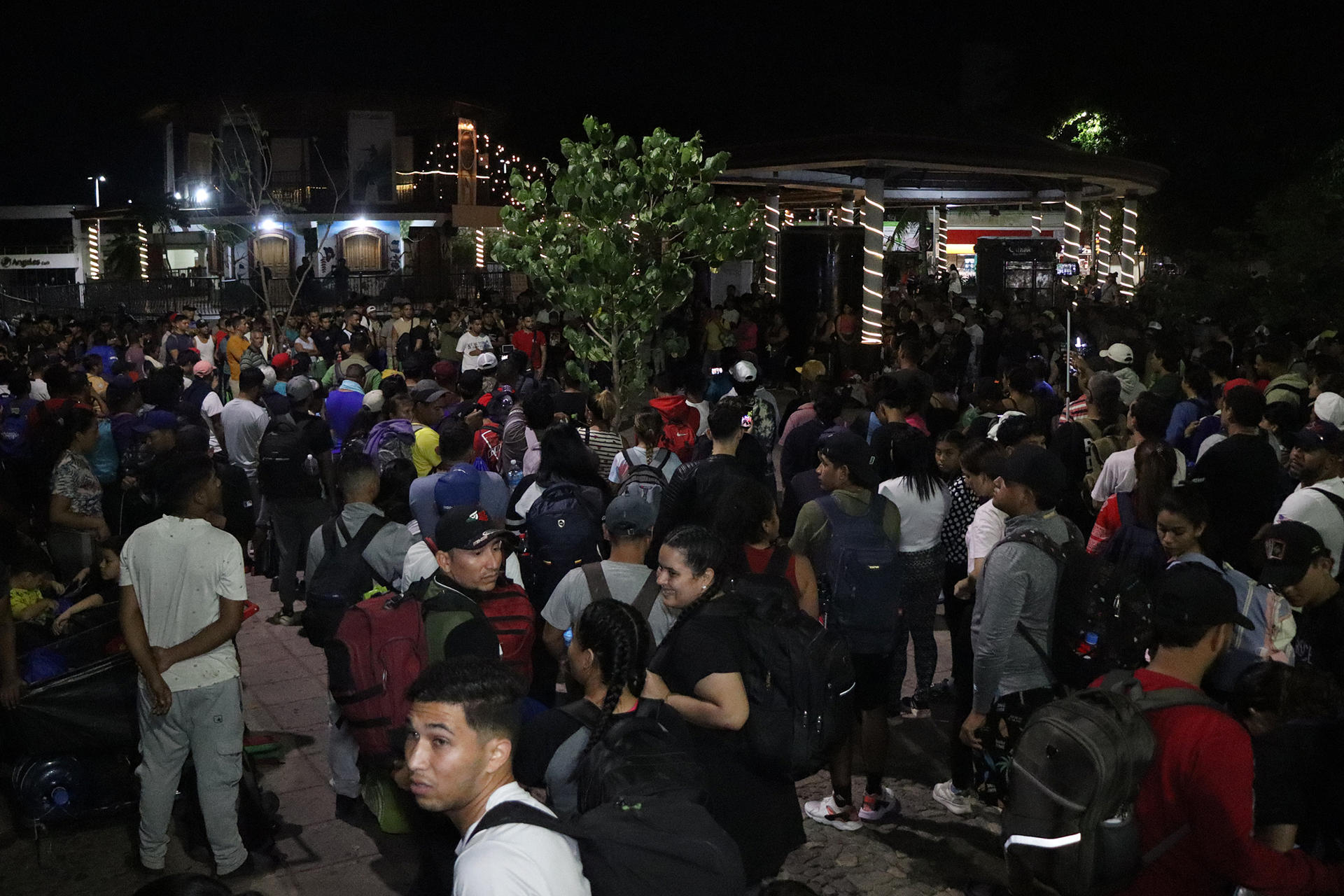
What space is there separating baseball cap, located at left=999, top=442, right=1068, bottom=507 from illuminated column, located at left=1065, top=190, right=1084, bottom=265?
66.1ft

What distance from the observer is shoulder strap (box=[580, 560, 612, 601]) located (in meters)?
4.47

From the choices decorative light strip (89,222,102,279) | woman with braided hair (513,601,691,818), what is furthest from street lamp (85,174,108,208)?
woman with braided hair (513,601,691,818)

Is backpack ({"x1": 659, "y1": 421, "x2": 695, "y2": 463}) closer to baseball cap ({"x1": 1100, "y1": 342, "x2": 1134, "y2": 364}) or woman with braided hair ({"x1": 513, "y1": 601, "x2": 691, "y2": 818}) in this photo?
baseball cap ({"x1": 1100, "y1": 342, "x2": 1134, "y2": 364})

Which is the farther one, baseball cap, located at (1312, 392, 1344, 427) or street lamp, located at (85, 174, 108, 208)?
street lamp, located at (85, 174, 108, 208)

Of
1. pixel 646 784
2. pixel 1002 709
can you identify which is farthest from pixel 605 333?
pixel 646 784

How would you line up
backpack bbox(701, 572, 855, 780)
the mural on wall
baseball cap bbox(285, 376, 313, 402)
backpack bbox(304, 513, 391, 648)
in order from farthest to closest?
the mural on wall, baseball cap bbox(285, 376, 313, 402), backpack bbox(304, 513, 391, 648), backpack bbox(701, 572, 855, 780)

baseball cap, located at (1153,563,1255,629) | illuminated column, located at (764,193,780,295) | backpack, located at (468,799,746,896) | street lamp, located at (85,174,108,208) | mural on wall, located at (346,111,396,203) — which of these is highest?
street lamp, located at (85,174,108,208)

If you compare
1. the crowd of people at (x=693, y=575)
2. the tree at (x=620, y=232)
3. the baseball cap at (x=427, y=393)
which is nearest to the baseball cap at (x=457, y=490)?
the crowd of people at (x=693, y=575)

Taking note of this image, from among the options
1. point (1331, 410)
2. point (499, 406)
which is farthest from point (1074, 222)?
point (499, 406)

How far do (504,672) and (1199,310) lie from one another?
15481 mm

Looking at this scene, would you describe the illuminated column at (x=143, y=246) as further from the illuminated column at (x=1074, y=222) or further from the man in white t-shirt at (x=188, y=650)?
the man in white t-shirt at (x=188, y=650)

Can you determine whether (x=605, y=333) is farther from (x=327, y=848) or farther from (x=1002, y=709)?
(x=1002, y=709)

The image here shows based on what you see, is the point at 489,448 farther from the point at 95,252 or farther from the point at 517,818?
the point at 95,252

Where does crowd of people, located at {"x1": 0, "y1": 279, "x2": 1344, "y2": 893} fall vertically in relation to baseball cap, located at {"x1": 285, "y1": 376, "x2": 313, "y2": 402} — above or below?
below
